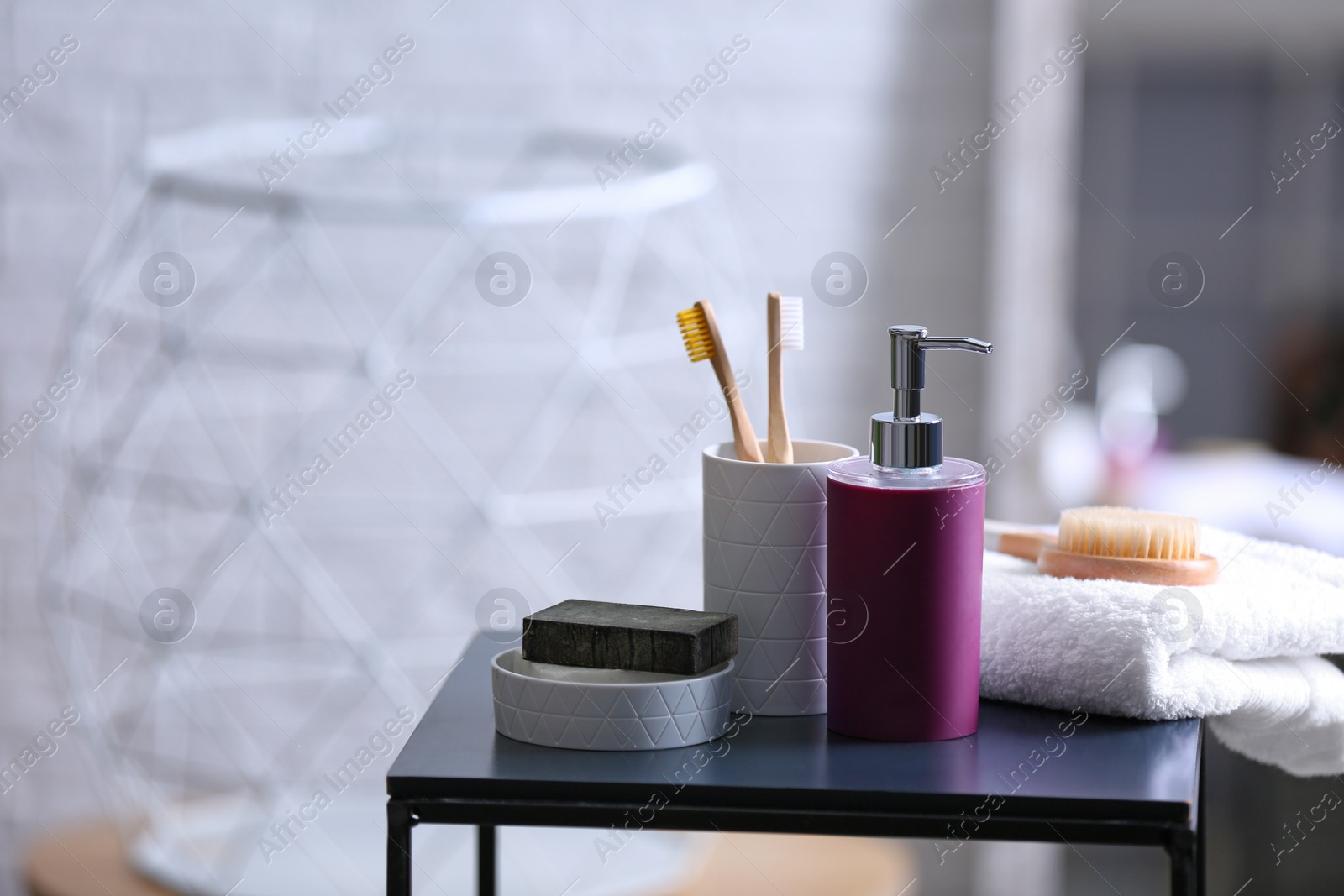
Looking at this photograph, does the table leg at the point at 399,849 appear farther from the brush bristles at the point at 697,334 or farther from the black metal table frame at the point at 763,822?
the brush bristles at the point at 697,334

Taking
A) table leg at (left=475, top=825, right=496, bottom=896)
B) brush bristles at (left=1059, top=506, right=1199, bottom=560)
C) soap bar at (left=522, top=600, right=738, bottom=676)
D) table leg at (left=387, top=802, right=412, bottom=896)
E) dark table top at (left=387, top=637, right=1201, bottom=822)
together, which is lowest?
table leg at (left=475, top=825, right=496, bottom=896)

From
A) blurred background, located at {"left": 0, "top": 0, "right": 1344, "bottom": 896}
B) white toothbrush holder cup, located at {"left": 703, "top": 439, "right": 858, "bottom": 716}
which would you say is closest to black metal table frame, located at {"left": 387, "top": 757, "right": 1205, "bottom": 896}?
white toothbrush holder cup, located at {"left": 703, "top": 439, "right": 858, "bottom": 716}

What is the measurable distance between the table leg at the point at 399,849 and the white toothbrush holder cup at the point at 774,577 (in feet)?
0.56

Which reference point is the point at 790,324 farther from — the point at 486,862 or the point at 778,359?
the point at 486,862

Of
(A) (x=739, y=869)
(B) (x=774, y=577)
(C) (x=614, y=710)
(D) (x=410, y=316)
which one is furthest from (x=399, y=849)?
(D) (x=410, y=316)

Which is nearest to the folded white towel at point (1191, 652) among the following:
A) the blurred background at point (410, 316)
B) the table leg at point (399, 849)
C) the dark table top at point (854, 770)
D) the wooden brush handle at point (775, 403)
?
the dark table top at point (854, 770)

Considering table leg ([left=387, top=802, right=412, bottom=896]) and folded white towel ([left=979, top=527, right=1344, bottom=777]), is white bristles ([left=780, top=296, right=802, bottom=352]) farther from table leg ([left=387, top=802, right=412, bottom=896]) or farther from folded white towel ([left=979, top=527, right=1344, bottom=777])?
table leg ([left=387, top=802, right=412, bottom=896])

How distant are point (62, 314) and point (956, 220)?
925 mm

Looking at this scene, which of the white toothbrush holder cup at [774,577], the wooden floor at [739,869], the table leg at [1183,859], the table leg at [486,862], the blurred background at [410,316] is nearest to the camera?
the table leg at [1183,859]

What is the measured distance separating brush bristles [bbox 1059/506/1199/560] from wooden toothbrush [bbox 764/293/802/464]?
0.16 m

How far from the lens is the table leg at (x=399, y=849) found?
Result: 0.50 metres

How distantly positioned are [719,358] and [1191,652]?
0.86 ft

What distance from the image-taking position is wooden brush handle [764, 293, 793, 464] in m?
0.62

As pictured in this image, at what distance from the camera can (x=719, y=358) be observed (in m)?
0.62
